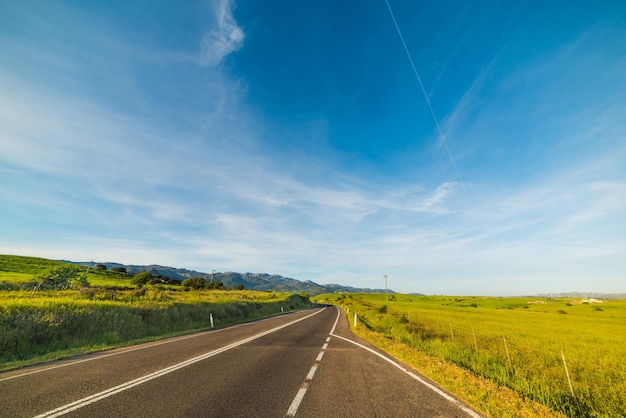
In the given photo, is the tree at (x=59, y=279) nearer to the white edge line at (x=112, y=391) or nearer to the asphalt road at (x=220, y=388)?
the asphalt road at (x=220, y=388)

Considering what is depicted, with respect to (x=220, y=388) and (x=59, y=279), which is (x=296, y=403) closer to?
(x=220, y=388)

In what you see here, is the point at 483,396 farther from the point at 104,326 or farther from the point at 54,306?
the point at 54,306

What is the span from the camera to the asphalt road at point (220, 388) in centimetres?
497

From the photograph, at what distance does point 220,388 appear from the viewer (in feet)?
20.3

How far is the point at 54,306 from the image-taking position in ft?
43.6

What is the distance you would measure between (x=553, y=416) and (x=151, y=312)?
785 inches

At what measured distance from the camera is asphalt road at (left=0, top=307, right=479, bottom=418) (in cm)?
497

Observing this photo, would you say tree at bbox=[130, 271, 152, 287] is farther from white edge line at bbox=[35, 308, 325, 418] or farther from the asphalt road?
white edge line at bbox=[35, 308, 325, 418]

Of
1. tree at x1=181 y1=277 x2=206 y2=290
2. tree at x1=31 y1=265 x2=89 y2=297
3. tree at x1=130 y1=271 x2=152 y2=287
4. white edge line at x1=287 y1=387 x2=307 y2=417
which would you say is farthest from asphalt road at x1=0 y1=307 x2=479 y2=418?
tree at x1=181 y1=277 x2=206 y2=290

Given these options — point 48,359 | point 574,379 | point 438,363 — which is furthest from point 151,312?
point 574,379

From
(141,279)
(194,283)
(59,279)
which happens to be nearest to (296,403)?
(59,279)

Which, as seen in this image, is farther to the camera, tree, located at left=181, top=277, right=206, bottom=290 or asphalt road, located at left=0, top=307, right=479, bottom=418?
tree, located at left=181, top=277, right=206, bottom=290

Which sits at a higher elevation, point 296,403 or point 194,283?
point 194,283

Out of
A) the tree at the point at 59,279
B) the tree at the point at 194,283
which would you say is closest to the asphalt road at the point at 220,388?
the tree at the point at 59,279
